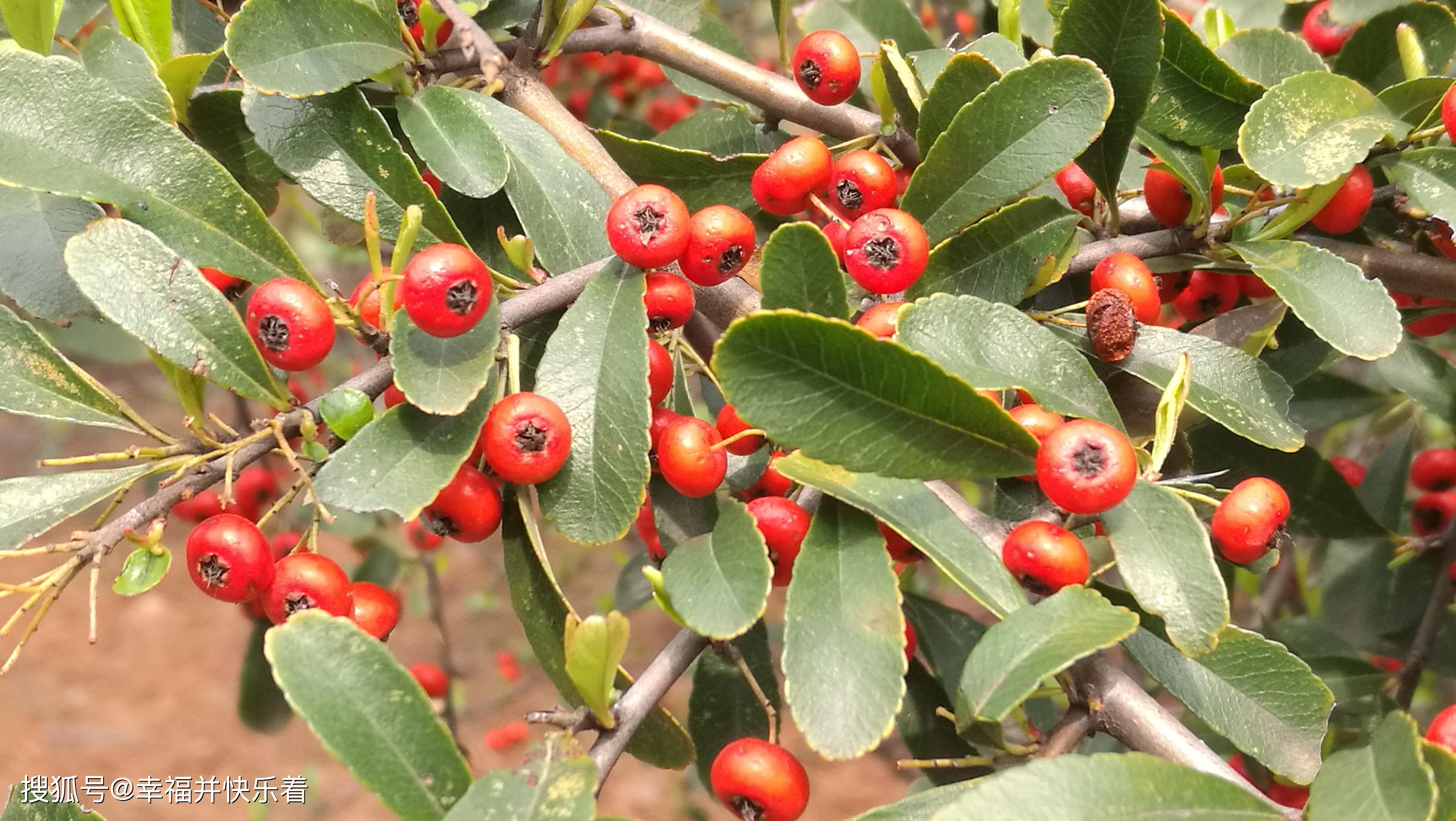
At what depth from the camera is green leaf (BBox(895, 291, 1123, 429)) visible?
2.81 feet

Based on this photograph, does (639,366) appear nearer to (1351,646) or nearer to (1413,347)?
(1413,347)

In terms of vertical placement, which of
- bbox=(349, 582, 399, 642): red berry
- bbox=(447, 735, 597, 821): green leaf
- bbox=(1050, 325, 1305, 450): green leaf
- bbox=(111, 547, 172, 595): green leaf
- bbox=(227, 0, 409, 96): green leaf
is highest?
bbox=(227, 0, 409, 96): green leaf

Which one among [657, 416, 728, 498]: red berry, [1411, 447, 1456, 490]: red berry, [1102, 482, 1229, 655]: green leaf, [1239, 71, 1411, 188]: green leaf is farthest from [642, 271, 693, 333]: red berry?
[1411, 447, 1456, 490]: red berry

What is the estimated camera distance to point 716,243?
978 millimetres

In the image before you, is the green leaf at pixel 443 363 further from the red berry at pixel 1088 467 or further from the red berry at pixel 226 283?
the red berry at pixel 1088 467

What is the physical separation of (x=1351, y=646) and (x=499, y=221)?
1798 millimetres

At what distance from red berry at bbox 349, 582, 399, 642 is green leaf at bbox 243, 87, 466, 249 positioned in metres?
0.38

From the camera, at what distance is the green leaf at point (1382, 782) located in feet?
2.32

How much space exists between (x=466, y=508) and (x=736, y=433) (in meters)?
0.28

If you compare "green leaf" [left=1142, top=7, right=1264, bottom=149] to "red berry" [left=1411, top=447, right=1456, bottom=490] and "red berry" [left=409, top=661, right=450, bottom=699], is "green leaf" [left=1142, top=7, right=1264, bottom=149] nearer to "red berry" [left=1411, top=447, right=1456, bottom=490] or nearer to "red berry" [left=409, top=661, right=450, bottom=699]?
"red berry" [left=1411, top=447, right=1456, bottom=490]

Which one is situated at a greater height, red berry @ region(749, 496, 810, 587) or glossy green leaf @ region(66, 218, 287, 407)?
glossy green leaf @ region(66, 218, 287, 407)

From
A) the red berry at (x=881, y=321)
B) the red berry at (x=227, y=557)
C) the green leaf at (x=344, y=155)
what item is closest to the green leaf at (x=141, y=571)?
the red berry at (x=227, y=557)

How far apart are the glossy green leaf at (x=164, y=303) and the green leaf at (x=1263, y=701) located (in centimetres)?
94

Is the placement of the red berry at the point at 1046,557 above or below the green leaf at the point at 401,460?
below
